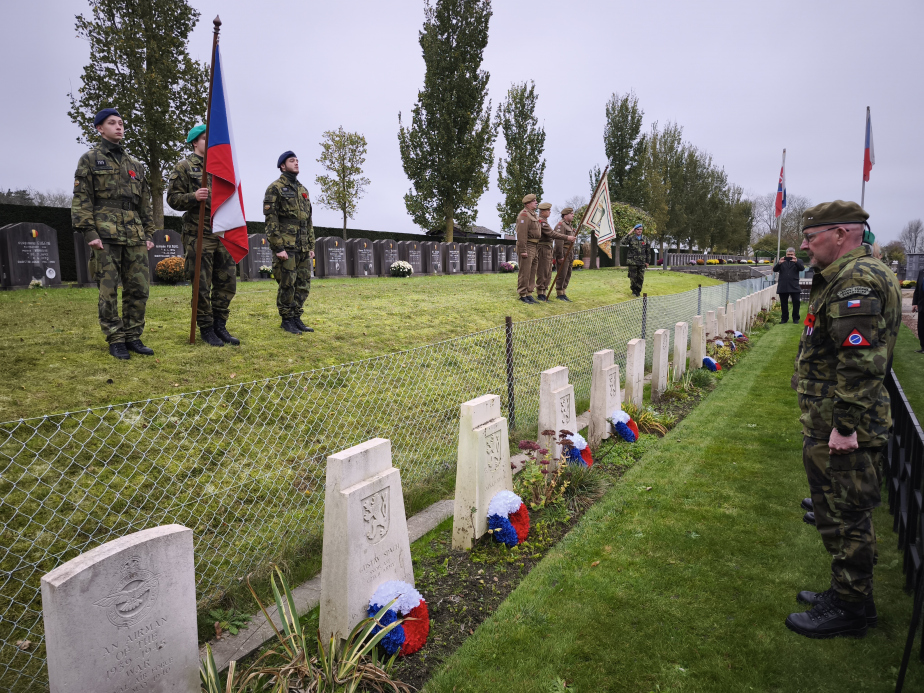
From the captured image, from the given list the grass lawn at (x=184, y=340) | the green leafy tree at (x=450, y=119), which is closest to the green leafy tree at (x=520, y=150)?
the green leafy tree at (x=450, y=119)

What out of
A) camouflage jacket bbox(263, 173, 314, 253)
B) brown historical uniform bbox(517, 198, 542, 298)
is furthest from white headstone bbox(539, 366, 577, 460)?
brown historical uniform bbox(517, 198, 542, 298)

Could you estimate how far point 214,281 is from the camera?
604cm

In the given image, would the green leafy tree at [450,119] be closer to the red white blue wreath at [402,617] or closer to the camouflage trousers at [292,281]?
the camouflage trousers at [292,281]

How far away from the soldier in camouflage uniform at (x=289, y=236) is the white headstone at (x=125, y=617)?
16.3ft

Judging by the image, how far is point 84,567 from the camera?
1709mm

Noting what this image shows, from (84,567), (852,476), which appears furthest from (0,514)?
(852,476)

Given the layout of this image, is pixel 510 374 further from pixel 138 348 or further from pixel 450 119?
pixel 450 119

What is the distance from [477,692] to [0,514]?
115 inches

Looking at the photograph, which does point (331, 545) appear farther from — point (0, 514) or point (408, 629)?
point (0, 514)

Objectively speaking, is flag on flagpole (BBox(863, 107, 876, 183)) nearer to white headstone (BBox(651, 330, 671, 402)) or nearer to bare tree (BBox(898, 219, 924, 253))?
white headstone (BBox(651, 330, 671, 402))

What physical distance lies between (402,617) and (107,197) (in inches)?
188

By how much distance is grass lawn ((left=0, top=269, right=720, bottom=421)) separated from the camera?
437 centimetres

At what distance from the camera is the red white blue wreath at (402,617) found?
8.52 ft

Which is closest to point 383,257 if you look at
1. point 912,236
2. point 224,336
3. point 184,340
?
point 224,336
